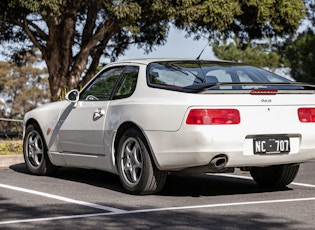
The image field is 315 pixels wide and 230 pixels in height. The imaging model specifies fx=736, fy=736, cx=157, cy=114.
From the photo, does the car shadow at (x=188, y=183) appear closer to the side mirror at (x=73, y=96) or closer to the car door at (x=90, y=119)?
the car door at (x=90, y=119)

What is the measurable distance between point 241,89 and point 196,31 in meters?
20.9

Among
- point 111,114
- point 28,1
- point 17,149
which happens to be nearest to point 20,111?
point 28,1

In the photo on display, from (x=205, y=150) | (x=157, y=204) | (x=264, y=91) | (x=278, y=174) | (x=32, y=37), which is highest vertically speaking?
(x=32, y=37)

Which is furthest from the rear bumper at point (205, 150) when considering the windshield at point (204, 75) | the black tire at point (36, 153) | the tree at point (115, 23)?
the tree at point (115, 23)

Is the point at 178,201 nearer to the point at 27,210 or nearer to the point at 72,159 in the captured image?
the point at 27,210

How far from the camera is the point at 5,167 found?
37.2 feet

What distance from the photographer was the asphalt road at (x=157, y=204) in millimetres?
6074

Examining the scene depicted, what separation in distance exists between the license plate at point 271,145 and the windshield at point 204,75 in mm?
573

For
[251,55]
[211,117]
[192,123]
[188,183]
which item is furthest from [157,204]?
[251,55]

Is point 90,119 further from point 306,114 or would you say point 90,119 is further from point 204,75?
point 306,114

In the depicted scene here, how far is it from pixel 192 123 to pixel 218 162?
1.69 feet

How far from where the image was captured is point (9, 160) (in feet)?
37.6

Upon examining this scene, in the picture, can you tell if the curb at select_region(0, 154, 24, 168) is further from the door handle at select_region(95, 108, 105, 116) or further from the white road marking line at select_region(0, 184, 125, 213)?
the door handle at select_region(95, 108, 105, 116)

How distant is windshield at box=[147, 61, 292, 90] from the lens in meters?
7.67
